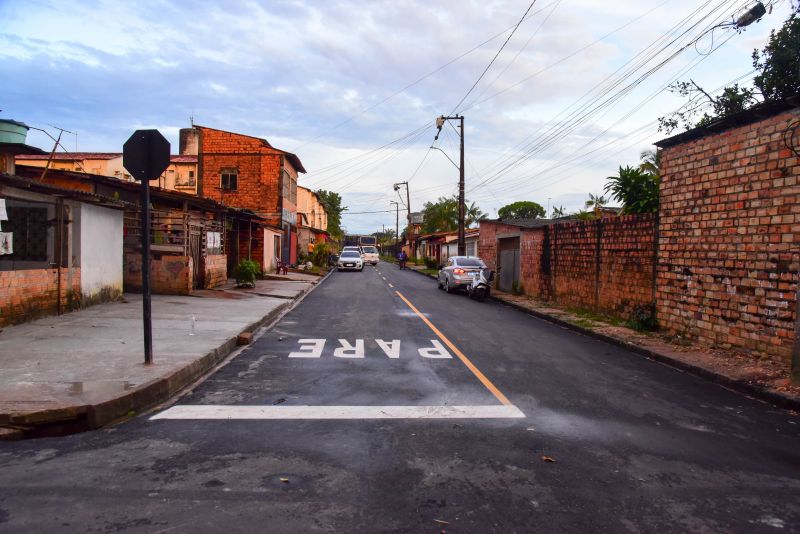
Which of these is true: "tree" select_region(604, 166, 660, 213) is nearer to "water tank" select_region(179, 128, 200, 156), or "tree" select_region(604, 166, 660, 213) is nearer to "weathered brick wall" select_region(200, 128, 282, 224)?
"weathered brick wall" select_region(200, 128, 282, 224)

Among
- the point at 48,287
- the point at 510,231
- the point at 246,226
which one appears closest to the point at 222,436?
the point at 48,287

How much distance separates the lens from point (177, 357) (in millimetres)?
7523

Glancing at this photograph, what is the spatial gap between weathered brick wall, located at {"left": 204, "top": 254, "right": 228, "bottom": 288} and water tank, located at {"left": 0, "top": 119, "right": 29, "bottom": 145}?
751cm

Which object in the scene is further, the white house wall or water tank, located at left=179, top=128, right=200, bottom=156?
water tank, located at left=179, top=128, right=200, bottom=156

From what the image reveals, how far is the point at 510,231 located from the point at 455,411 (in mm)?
18201

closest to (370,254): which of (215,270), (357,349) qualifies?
(215,270)

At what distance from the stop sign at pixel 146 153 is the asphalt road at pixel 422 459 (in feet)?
9.24

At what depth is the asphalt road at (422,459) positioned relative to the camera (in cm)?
336

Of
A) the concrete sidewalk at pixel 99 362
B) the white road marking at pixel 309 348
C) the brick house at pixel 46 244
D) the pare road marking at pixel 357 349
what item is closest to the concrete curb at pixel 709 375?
the pare road marking at pixel 357 349

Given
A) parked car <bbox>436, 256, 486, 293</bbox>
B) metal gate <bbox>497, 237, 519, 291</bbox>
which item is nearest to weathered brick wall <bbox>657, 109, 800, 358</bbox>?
parked car <bbox>436, 256, 486, 293</bbox>

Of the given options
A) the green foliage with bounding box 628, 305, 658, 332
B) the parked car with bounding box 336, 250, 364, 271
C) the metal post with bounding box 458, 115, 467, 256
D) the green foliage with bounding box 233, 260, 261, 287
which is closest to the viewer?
the green foliage with bounding box 628, 305, 658, 332

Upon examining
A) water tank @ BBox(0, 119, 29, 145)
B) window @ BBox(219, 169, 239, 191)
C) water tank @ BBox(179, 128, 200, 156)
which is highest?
water tank @ BBox(179, 128, 200, 156)

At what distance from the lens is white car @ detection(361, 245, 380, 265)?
57.3 metres

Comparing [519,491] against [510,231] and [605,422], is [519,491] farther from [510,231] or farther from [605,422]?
[510,231]
